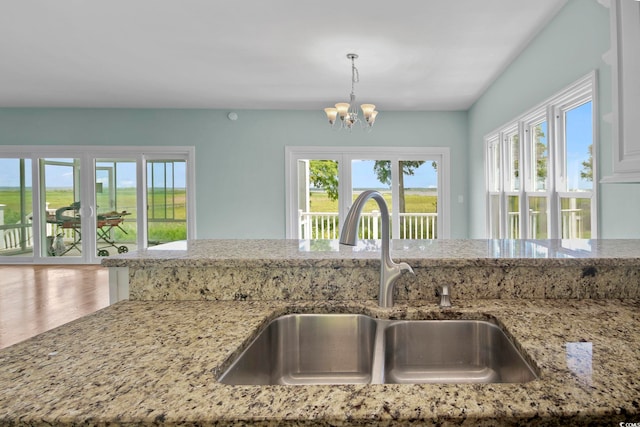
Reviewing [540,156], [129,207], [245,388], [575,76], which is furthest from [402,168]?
[245,388]

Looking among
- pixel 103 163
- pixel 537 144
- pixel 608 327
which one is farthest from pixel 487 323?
pixel 103 163

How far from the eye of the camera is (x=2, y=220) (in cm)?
596

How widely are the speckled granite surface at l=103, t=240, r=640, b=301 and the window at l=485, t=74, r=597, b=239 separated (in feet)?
5.99

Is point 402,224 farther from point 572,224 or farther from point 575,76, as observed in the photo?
point 575,76

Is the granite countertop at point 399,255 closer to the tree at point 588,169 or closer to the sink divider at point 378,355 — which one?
the sink divider at point 378,355

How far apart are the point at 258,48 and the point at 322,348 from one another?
3.29 meters

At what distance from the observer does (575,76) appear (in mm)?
2695

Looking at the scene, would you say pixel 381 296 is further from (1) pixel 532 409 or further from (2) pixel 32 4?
(2) pixel 32 4

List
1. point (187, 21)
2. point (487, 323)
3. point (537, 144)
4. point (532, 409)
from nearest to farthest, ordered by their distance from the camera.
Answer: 1. point (532, 409)
2. point (487, 323)
3. point (187, 21)
4. point (537, 144)

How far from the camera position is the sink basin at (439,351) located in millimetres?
975

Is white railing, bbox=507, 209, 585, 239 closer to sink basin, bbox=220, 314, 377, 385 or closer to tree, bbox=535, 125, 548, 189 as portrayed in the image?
tree, bbox=535, 125, 548, 189

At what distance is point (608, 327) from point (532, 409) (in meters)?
0.47

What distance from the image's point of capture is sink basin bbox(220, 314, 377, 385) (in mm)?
1010

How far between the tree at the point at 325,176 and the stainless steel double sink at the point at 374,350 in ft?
16.0
